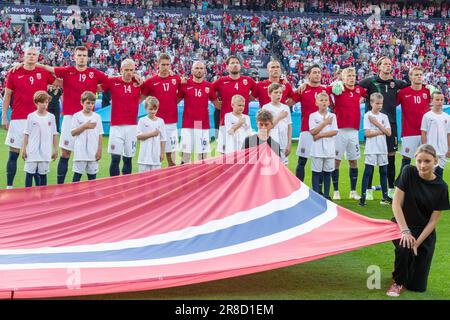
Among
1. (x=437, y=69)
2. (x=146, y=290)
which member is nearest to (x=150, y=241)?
(x=146, y=290)

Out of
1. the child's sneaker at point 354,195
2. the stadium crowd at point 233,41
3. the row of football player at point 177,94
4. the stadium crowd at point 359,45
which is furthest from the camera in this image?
the stadium crowd at point 359,45

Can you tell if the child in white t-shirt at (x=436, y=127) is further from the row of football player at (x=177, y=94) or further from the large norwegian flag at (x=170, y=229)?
the large norwegian flag at (x=170, y=229)

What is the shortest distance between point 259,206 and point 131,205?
1.16m

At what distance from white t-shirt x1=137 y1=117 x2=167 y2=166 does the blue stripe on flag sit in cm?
324

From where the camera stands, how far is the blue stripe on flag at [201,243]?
17.5 feet

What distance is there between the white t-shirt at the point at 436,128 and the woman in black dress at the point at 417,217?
3.99 m

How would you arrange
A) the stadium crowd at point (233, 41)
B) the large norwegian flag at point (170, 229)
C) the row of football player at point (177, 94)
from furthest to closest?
1. the stadium crowd at point (233, 41)
2. the row of football player at point (177, 94)
3. the large norwegian flag at point (170, 229)

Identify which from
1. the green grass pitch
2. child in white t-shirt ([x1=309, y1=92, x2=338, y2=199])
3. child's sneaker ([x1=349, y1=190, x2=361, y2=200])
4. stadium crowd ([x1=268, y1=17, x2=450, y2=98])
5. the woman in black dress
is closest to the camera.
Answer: the green grass pitch

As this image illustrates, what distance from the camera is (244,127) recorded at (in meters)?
8.81

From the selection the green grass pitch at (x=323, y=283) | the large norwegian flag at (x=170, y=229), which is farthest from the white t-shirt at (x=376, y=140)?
the large norwegian flag at (x=170, y=229)

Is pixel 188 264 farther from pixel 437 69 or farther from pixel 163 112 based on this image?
pixel 437 69

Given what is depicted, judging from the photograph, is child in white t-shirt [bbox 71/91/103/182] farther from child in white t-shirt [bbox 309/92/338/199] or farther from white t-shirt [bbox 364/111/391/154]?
white t-shirt [bbox 364/111/391/154]

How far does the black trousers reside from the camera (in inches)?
216

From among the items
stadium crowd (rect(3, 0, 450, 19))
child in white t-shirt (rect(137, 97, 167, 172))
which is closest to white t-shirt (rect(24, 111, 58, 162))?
child in white t-shirt (rect(137, 97, 167, 172))
